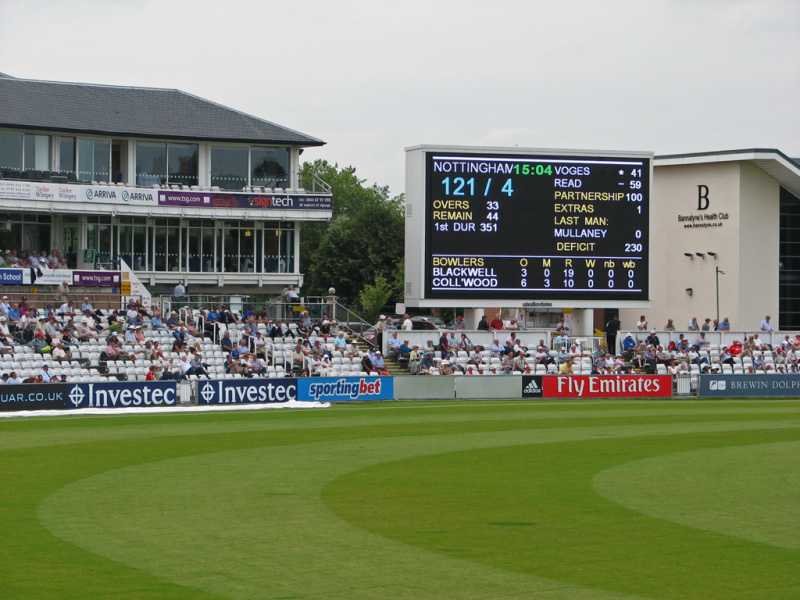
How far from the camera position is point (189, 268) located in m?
41.8

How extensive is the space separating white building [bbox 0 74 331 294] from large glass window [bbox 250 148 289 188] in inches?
1.7

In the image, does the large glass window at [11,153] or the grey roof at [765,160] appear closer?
the large glass window at [11,153]

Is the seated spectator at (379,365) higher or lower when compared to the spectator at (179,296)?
lower

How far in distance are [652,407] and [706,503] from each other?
18.2 metres

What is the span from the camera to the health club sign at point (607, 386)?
33750 mm

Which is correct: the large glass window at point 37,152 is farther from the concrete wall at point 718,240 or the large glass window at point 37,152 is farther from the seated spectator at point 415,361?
the concrete wall at point 718,240

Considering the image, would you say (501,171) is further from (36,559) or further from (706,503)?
(36,559)

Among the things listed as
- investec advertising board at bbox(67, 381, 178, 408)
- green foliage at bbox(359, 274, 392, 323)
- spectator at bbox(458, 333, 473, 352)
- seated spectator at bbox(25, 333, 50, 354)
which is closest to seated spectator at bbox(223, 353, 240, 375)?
investec advertising board at bbox(67, 381, 178, 408)

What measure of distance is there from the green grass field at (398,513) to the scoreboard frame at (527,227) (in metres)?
12.2

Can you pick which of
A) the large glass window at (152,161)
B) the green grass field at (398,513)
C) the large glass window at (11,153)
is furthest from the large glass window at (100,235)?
the green grass field at (398,513)

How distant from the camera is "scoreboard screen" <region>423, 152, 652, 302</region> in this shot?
33.5 meters

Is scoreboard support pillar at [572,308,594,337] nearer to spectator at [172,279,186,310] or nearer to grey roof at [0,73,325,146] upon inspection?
grey roof at [0,73,325,146]

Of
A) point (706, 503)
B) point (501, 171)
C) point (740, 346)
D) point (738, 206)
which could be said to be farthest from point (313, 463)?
point (738, 206)

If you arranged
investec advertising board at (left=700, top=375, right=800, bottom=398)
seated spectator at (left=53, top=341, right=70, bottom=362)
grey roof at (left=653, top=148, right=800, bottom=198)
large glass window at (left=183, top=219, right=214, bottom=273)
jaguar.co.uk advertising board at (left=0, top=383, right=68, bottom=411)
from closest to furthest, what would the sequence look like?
1. jaguar.co.uk advertising board at (left=0, top=383, right=68, bottom=411)
2. seated spectator at (left=53, top=341, right=70, bottom=362)
3. investec advertising board at (left=700, top=375, right=800, bottom=398)
4. large glass window at (left=183, top=219, right=214, bottom=273)
5. grey roof at (left=653, top=148, right=800, bottom=198)
